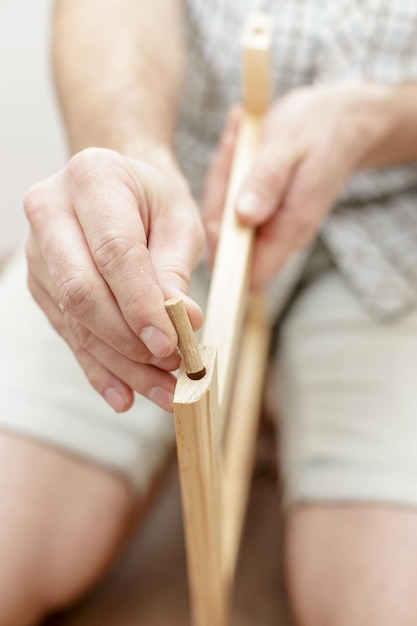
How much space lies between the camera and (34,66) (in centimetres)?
106

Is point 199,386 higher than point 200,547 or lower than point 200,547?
higher

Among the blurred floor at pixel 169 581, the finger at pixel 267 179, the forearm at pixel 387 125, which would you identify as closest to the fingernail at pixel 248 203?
the finger at pixel 267 179

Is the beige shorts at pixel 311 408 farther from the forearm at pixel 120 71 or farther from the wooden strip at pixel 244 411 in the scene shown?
the forearm at pixel 120 71

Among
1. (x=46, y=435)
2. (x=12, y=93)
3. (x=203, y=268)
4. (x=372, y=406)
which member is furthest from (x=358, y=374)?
(x=12, y=93)

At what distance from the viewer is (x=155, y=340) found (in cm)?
33

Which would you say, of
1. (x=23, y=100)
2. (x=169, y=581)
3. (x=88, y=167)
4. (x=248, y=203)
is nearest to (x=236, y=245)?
(x=248, y=203)

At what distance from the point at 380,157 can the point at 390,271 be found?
11 centimetres

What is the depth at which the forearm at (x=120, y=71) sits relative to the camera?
0.55 metres

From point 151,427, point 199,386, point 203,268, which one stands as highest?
point 199,386

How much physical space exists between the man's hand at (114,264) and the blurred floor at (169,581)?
454 millimetres

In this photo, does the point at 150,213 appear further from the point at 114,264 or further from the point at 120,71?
the point at 120,71

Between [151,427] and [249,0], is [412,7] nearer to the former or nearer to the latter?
[249,0]

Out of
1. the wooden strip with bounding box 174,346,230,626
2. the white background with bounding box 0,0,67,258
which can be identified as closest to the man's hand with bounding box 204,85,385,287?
the wooden strip with bounding box 174,346,230,626

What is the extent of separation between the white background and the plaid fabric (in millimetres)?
220
